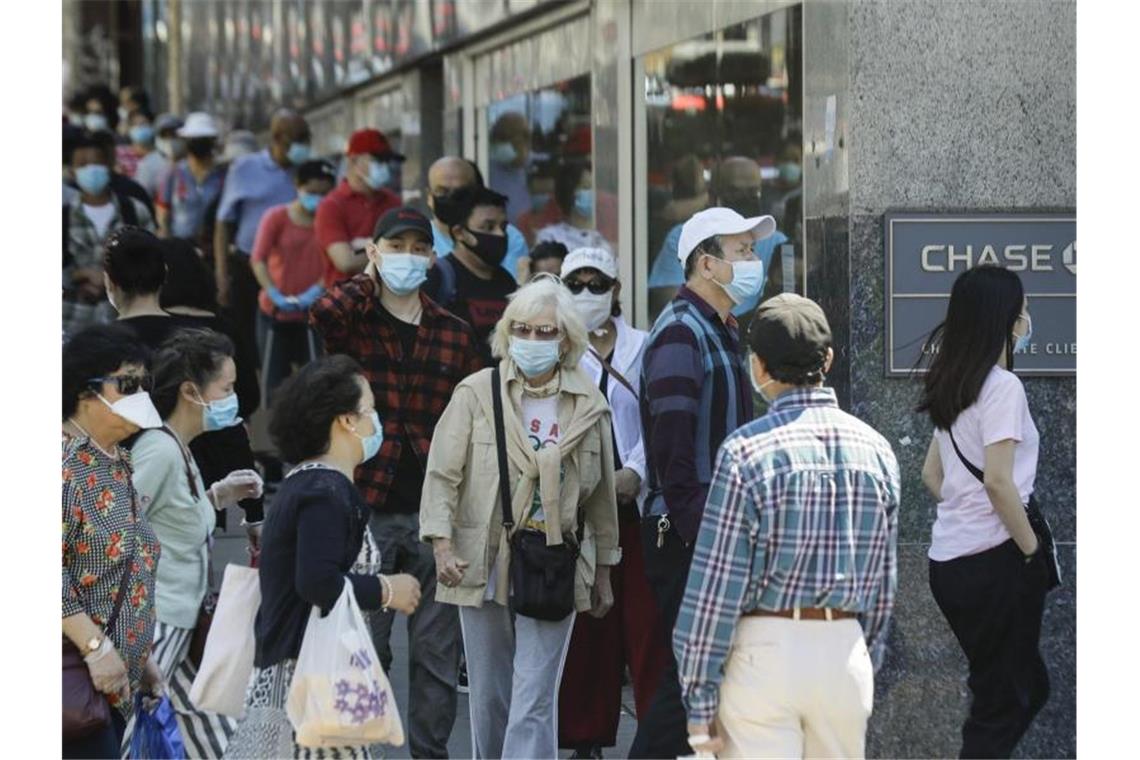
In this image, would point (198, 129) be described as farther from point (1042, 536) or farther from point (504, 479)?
point (1042, 536)

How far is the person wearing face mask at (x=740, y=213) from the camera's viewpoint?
28.6ft

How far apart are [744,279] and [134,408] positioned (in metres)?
2.09

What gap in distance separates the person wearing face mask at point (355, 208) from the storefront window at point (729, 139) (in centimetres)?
210

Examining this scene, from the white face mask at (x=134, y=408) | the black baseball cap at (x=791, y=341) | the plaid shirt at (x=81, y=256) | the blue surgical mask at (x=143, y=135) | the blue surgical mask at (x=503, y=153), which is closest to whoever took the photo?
the black baseball cap at (x=791, y=341)

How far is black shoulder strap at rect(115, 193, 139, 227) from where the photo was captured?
42.7 ft

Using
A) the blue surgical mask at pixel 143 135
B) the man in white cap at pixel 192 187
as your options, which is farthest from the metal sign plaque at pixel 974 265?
the blue surgical mask at pixel 143 135

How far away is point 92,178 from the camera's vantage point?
12.7 metres

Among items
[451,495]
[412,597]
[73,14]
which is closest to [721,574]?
[412,597]

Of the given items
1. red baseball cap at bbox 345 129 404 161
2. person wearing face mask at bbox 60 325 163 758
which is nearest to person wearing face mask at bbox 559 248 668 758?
person wearing face mask at bbox 60 325 163 758

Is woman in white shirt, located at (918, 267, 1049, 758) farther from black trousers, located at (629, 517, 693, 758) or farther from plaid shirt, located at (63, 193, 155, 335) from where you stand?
plaid shirt, located at (63, 193, 155, 335)

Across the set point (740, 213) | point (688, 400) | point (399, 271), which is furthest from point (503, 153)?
point (688, 400)

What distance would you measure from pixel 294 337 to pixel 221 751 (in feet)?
20.6

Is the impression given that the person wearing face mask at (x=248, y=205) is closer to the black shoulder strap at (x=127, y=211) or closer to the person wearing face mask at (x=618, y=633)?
the black shoulder strap at (x=127, y=211)

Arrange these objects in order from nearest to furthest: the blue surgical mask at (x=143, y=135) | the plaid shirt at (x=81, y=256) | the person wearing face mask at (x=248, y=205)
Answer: the plaid shirt at (x=81, y=256) < the person wearing face mask at (x=248, y=205) < the blue surgical mask at (x=143, y=135)
